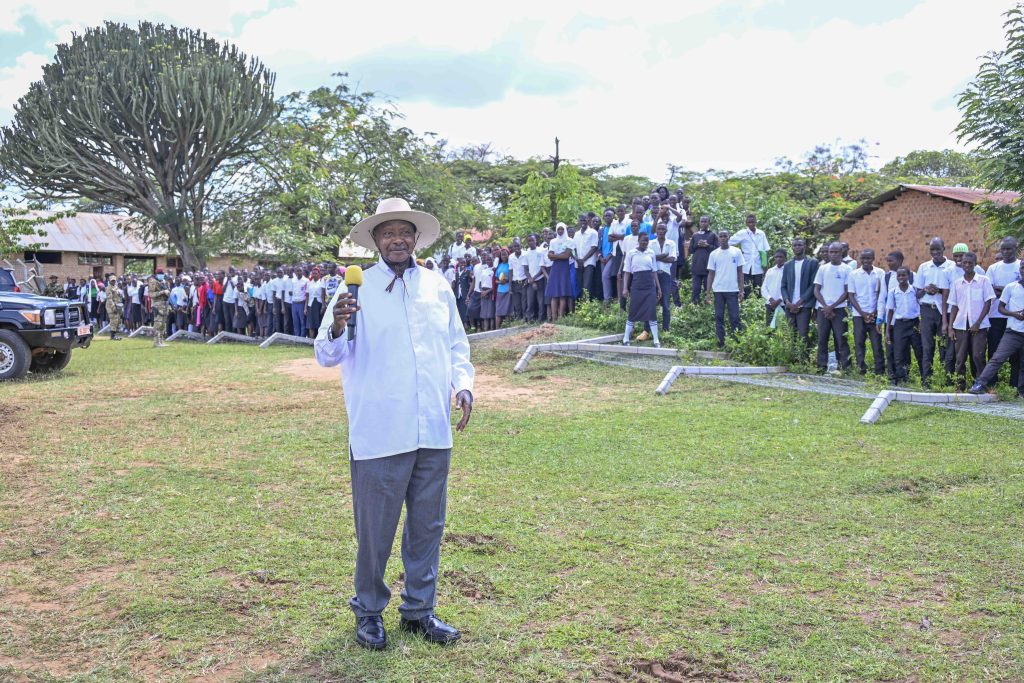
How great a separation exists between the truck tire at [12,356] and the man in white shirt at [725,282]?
430 inches

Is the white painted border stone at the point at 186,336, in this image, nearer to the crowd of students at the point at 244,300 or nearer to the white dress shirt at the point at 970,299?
the crowd of students at the point at 244,300

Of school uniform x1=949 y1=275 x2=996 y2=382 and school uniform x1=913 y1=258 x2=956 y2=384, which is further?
school uniform x1=913 y1=258 x2=956 y2=384

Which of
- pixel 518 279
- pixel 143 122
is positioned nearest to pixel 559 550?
pixel 518 279

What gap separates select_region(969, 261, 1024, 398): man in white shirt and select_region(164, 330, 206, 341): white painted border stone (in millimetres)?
21029

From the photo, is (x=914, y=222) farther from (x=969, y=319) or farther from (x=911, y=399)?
(x=911, y=399)

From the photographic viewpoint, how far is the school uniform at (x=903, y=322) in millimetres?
11219

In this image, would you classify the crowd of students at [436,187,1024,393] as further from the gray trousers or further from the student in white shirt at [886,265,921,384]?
the gray trousers

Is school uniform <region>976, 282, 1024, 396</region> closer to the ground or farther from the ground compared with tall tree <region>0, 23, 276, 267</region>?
closer to the ground

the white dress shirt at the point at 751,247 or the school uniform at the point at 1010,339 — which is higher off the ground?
the white dress shirt at the point at 751,247

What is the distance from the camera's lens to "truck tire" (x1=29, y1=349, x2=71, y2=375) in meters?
14.7

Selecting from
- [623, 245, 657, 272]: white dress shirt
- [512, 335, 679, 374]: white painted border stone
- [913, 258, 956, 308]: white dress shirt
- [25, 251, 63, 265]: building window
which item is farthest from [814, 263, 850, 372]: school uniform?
[25, 251, 63, 265]: building window

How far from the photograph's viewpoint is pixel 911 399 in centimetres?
968

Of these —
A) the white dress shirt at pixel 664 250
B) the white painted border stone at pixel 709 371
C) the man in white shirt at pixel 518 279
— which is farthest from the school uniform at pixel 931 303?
the man in white shirt at pixel 518 279

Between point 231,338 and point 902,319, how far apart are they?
18117 millimetres
